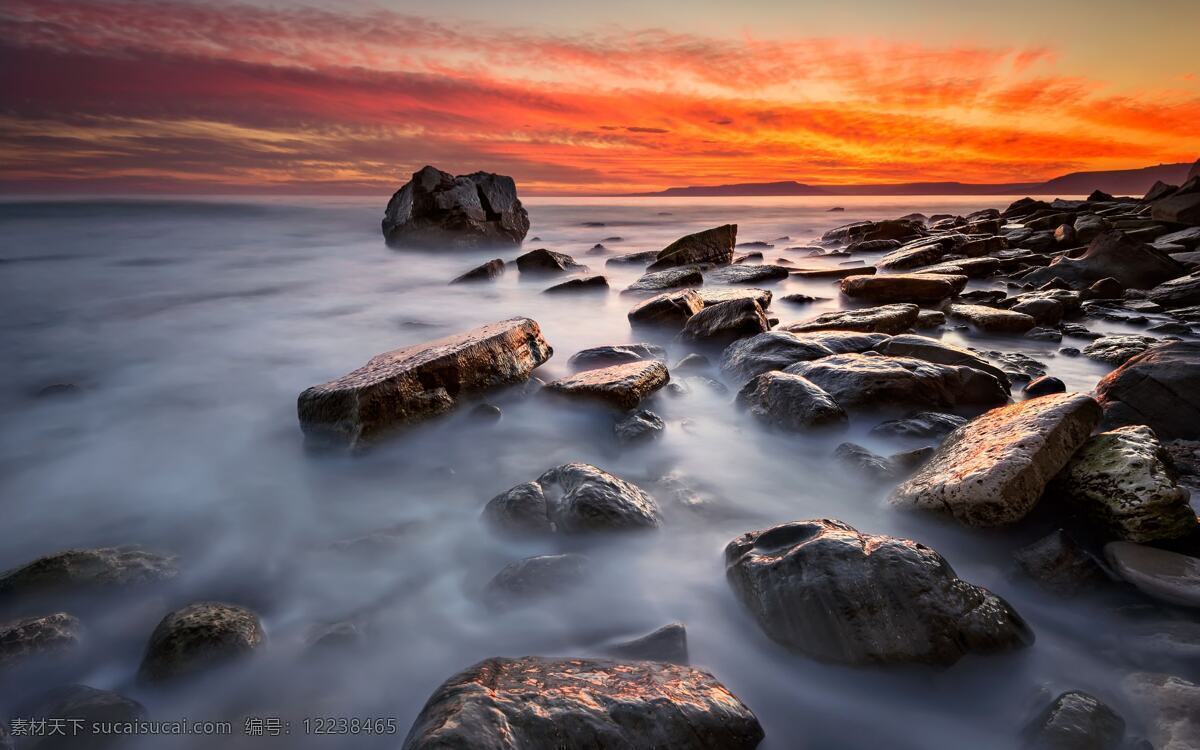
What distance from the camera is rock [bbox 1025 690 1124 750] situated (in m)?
1.66

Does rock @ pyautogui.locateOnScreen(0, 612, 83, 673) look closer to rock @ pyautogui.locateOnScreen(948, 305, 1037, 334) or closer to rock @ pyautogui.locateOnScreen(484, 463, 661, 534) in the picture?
rock @ pyautogui.locateOnScreen(484, 463, 661, 534)

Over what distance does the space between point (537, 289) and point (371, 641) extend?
8.36 meters

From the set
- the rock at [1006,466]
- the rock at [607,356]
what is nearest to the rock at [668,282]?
the rock at [607,356]

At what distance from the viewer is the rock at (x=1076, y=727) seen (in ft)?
5.44

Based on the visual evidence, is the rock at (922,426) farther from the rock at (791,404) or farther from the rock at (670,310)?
Result: the rock at (670,310)

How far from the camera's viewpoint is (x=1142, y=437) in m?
2.62

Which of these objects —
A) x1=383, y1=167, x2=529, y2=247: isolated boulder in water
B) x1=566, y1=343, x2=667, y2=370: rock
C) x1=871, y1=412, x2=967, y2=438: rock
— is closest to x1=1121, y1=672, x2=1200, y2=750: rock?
x1=871, y1=412, x2=967, y2=438: rock

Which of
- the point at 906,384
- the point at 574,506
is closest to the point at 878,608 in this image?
the point at 574,506

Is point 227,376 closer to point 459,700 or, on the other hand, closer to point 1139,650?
point 459,700

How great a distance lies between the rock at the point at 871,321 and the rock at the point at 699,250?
5.92 meters

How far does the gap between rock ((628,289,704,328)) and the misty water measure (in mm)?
285

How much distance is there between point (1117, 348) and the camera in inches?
205

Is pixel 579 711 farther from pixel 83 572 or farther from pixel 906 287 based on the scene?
pixel 906 287

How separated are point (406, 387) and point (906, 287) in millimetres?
6572
